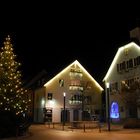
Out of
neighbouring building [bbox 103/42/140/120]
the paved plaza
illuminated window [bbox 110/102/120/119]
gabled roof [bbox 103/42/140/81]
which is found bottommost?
the paved plaza

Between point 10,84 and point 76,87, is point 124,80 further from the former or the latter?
point 10,84

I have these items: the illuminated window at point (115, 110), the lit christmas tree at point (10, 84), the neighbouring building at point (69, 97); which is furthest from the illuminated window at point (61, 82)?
the lit christmas tree at point (10, 84)

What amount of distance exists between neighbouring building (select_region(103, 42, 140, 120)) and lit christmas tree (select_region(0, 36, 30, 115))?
15.4 meters

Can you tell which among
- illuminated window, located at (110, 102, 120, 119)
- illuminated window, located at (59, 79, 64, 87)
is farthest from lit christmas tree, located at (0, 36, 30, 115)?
illuminated window, located at (59, 79, 64, 87)

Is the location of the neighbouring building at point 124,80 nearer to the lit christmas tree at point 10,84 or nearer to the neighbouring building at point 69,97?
the neighbouring building at point 69,97

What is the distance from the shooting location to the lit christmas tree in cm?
3152

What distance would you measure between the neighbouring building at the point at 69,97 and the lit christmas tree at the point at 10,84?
964 inches

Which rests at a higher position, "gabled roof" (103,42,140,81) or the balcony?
"gabled roof" (103,42,140,81)

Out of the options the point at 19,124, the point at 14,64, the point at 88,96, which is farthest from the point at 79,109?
the point at 19,124

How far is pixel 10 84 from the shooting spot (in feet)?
106

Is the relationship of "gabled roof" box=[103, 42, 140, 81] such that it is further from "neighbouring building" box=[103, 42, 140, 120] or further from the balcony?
the balcony

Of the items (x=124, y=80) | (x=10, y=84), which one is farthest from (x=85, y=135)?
(x=124, y=80)

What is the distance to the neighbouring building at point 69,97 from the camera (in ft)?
191

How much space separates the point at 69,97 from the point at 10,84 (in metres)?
29.1
